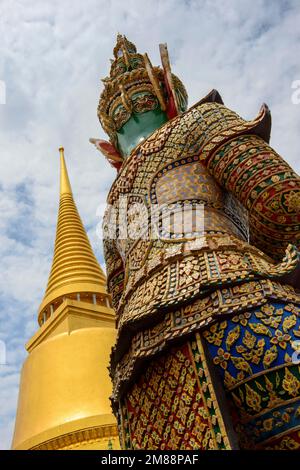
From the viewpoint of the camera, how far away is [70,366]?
27.8 feet

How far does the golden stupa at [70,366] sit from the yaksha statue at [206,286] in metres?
3.94

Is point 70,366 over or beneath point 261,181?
over

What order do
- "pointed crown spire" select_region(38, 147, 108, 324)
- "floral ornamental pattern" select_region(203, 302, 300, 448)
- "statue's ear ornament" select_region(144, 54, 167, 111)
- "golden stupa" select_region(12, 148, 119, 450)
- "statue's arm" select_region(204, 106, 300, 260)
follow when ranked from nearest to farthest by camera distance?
"floral ornamental pattern" select_region(203, 302, 300, 448), "statue's arm" select_region(204, 106, 300, 260), "statue's ear ornament" select_region(144, 54, 167, 111), "golden stupa" select_region(12, 148, 119, 450), "pointed crown spire" select_region(38, 147, 108, 324)

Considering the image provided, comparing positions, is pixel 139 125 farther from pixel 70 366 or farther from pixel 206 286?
pixel 70 366

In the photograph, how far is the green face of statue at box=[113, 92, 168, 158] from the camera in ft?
13.0

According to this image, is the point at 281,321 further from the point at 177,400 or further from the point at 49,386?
the point at 49,386

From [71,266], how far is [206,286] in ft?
29.2

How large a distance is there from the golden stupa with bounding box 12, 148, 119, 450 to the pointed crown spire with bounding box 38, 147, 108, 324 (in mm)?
20

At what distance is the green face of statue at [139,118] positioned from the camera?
3.97m

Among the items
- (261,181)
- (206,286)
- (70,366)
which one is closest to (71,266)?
(70,366)

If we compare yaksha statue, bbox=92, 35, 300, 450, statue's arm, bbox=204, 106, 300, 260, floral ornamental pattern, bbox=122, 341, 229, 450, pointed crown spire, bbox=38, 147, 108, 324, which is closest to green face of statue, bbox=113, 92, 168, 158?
yaksha statue, bbox=92, 35, 300, 450

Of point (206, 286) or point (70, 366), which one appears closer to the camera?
point (206, 286)

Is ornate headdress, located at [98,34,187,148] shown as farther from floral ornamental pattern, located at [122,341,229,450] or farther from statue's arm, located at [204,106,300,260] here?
floral ornamental pattern, located at [122,341,229,450]
